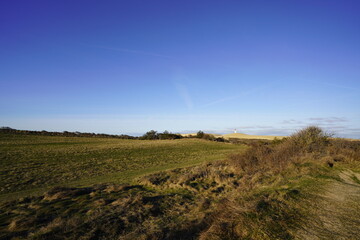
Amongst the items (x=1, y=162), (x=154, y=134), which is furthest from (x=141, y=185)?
(x=154, y=134)

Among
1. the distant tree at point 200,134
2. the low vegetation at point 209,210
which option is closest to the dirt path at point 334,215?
the low vegetation at point 209,210

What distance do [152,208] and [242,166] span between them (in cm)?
949

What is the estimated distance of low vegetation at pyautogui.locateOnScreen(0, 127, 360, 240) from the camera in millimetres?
4578

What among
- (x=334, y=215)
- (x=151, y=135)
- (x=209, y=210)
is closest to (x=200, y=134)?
(x=151, y=135)

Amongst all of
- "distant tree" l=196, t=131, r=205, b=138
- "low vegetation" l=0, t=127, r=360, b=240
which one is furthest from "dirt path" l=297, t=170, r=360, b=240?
"distant tree" l=196, t=131, r=205, b=138

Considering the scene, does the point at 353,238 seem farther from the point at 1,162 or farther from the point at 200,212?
the point at 1,162

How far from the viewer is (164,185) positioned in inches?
481

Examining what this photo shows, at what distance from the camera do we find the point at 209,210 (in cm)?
704

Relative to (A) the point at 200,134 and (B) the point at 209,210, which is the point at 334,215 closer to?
(B) the point at 209,210

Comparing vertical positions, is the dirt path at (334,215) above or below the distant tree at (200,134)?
below

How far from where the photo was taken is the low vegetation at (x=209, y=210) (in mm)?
4578

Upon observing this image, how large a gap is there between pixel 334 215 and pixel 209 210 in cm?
356

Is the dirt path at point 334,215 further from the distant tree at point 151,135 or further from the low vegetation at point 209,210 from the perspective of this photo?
the distant tree at point 151,135

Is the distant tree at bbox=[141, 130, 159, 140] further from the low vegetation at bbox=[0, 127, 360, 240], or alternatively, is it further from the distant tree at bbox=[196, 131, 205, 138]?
the low vegetation at bbox=[0, 127, 360, 240]
